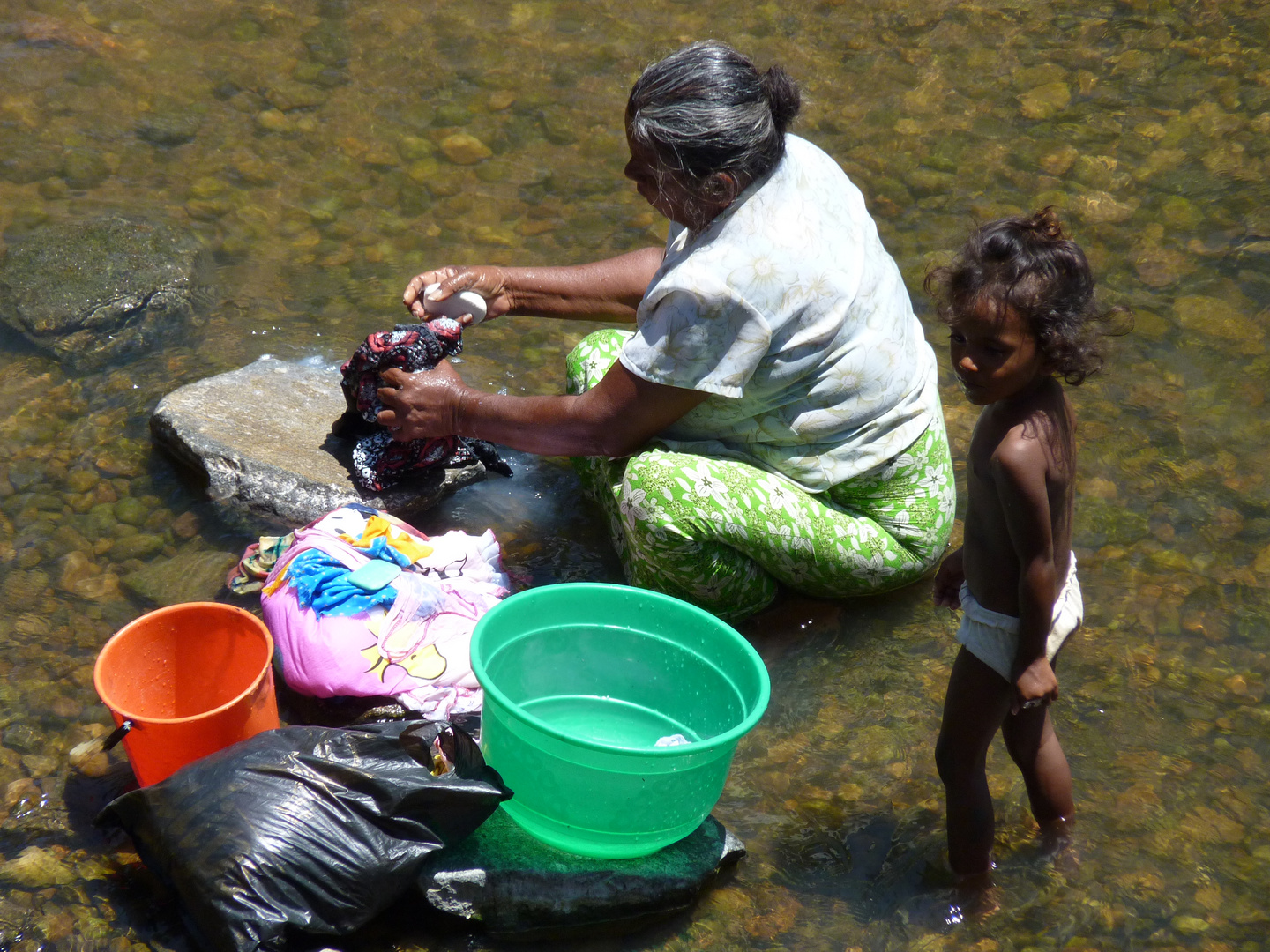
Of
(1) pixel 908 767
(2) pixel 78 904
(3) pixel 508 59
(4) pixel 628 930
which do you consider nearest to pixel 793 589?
A: (1) pixel 908 767

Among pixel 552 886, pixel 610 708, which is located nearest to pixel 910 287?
pixel 610 708

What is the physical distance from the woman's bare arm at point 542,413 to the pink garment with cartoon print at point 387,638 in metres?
0.41

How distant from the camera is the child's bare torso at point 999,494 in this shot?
1979 mm

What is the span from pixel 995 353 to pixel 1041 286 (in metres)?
0.14

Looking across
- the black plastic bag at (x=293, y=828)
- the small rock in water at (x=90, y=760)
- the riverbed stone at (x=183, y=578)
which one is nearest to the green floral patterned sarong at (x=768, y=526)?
the black plastic bag at (x=293, y=828)

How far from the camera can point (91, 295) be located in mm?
4055

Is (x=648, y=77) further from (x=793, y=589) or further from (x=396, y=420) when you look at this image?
(x=793, y=589)

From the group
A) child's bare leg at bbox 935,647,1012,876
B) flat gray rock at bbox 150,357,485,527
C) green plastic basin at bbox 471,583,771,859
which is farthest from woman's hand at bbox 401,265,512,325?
child's bare leg at bbox 935,647,1012,876

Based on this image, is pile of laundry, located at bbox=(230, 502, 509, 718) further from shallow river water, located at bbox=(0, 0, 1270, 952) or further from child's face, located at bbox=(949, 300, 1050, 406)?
child's face, located at bbox=(949, 300, 1050, 406)

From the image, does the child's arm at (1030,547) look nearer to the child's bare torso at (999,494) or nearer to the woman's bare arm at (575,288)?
Result: the child's bare torso at (999,494)

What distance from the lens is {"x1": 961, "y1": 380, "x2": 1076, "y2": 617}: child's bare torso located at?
6.49ft

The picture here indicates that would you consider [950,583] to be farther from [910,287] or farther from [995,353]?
[910,287]

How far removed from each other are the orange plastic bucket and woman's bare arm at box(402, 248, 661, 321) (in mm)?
1400

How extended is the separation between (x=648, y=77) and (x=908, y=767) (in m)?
1.76
